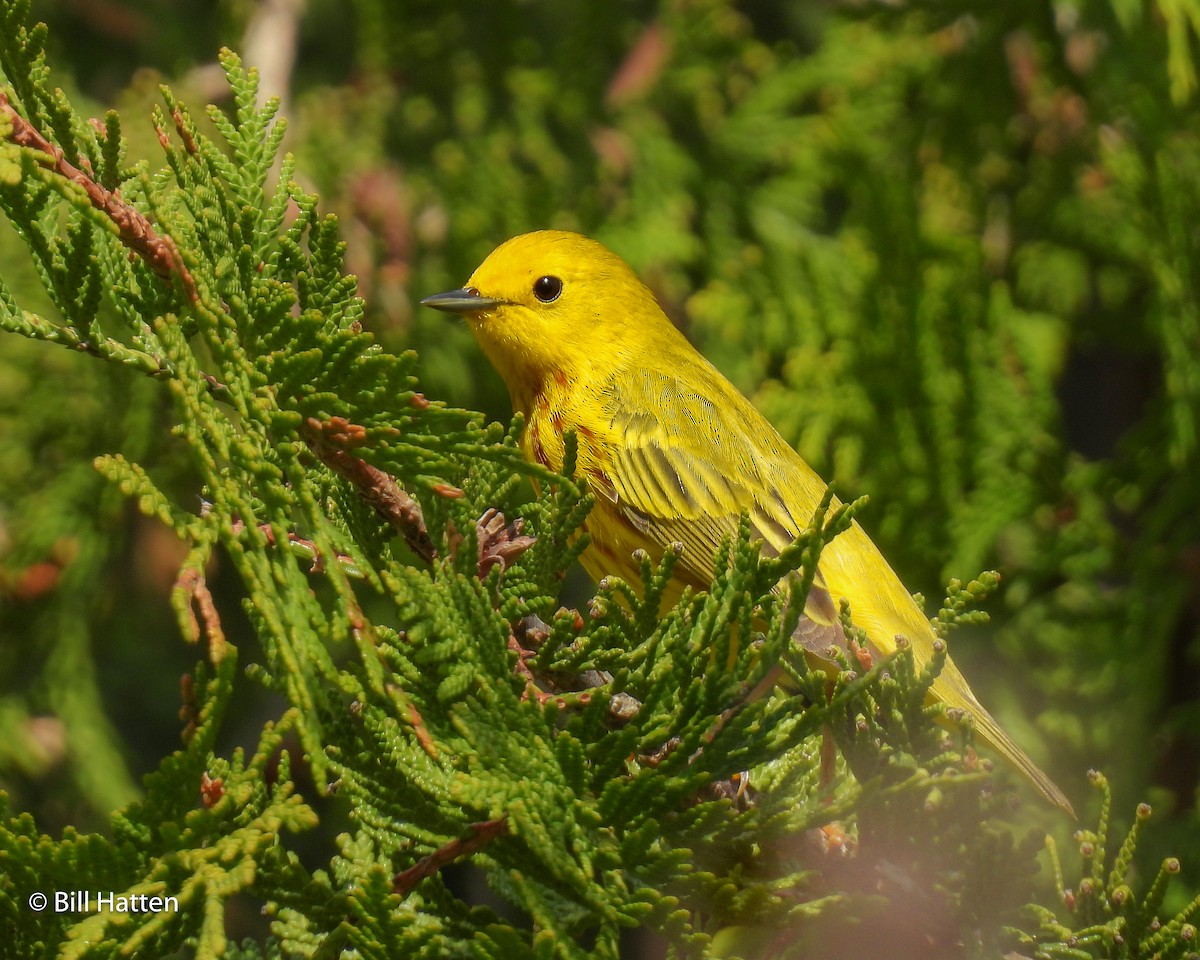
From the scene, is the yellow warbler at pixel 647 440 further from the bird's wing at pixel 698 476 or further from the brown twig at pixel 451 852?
the brown twig at pixel 451 852

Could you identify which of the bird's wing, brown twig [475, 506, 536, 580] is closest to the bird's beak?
the bird's wing

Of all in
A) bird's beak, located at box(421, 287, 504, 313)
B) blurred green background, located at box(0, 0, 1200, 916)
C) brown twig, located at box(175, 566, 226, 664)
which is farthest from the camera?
blurred green background, located at box(0, 0, 1200, 916)

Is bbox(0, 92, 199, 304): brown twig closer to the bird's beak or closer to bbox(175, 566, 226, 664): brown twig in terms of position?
bbox(175, 566, 226, 664): brown twig

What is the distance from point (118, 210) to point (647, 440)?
1.48m

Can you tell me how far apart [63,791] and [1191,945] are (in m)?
3.06

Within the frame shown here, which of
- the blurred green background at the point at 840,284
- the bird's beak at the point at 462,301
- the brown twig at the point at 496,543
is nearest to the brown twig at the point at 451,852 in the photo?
the brown twig at the point at 496,543

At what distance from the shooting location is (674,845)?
1.62 metres

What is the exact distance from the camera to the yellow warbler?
273 centimetres

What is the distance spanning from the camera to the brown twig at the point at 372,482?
1.56 meters

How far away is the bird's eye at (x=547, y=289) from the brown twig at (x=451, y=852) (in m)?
1.85

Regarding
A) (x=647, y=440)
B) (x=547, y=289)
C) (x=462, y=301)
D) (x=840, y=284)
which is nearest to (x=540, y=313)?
(x=547, y=289)

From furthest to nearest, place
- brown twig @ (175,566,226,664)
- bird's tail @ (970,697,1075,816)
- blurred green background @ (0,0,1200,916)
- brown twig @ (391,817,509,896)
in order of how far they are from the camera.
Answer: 1. blurred green background @ (0,0,1200,916)
2. bird's tail @ (970,697,1075,816)
3. brown twig @ (391,817,509,896)
4. brown twig @ (175,566,226,664)

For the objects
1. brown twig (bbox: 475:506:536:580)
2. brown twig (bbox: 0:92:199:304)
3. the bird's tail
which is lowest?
the bird's tail

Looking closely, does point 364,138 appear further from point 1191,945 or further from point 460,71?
point 1191,945
